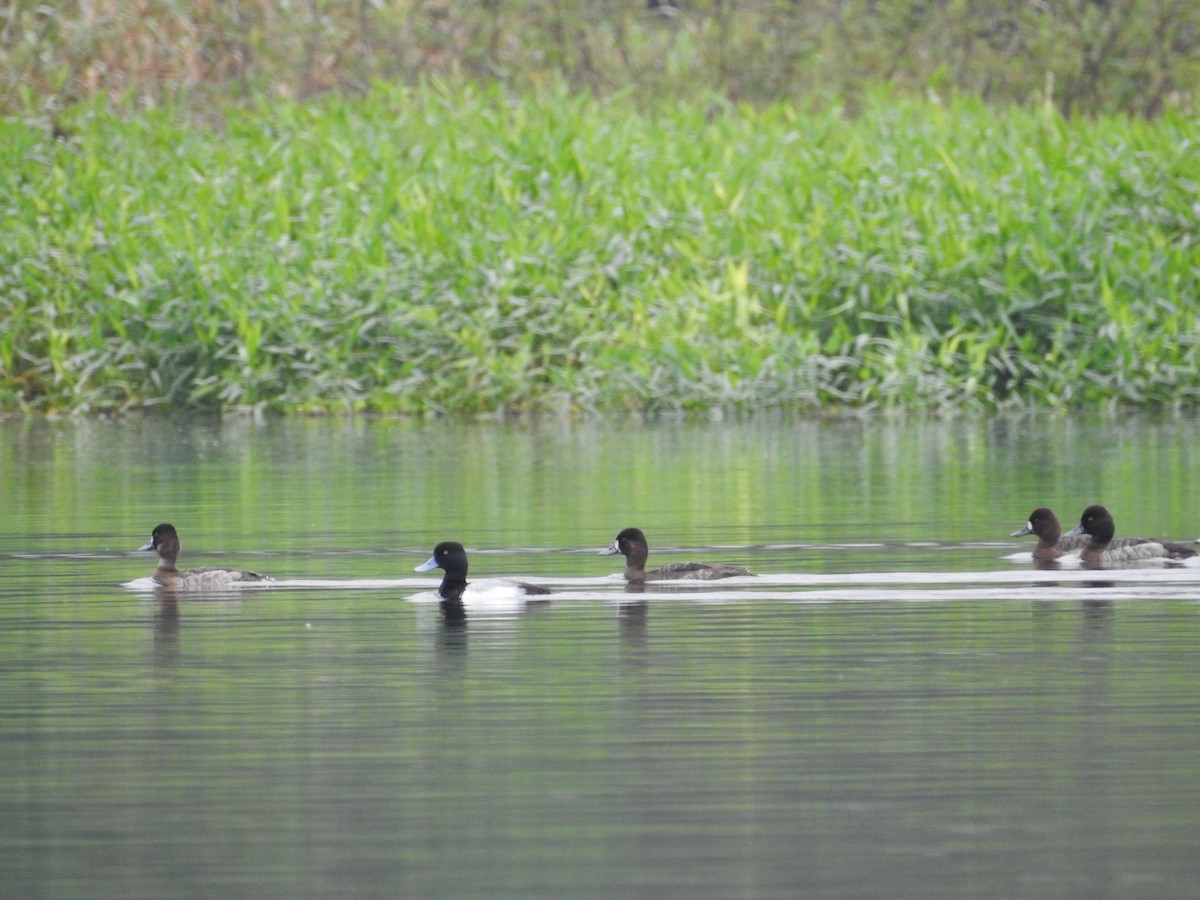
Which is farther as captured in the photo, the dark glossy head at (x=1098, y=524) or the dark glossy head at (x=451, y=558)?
the dark glossy head at (x=1098, y=524)

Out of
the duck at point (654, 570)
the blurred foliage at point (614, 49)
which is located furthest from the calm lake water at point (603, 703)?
the blurred foliage at point (614, 49)

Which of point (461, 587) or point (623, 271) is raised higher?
point (623, 271)

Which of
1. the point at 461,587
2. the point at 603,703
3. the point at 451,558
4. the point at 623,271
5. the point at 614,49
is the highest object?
the point at 614,49

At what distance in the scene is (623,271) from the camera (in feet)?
77.5

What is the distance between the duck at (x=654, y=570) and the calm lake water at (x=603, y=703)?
0.13 m

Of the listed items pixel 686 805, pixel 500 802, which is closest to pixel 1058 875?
pixel 686 805

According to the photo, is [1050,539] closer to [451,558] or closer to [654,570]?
[654,570]

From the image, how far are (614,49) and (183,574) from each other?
1982cm

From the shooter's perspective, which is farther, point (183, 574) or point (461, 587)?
point (183, 574)

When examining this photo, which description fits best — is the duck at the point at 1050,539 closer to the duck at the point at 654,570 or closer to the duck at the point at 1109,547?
the duck at the point at 1109,547

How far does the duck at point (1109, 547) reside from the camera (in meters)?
11.7

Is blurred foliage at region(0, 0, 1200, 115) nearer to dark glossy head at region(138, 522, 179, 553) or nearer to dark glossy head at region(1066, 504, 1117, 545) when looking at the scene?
dark glossy head at region(1066, 504, 1117, 545)

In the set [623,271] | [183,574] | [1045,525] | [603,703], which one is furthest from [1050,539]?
[623,271]

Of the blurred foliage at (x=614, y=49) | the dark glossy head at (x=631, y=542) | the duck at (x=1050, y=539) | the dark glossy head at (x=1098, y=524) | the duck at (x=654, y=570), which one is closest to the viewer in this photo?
the duck at (x=654, y=570)
